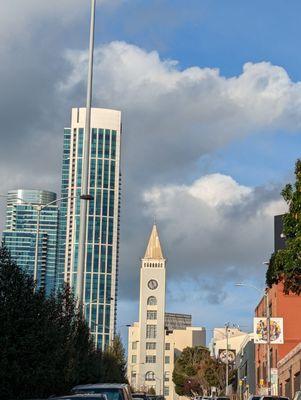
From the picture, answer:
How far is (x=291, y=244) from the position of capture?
28.2m

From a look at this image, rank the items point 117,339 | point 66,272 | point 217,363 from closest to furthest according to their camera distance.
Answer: point 66,272
point 117,339
point 217,363

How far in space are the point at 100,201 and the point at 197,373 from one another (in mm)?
39348

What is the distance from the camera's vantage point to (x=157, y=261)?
650ft

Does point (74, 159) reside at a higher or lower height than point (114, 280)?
higher

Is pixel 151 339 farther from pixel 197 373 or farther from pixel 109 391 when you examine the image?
pixel 109 391

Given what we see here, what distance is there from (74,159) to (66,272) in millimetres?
81694

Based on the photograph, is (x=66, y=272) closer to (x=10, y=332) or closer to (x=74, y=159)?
(x=10, y=332)

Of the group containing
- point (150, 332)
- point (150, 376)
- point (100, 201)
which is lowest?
point (150, 376)

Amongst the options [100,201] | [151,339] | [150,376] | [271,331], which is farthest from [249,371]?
[150,376]

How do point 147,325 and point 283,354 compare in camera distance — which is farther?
point 147,325

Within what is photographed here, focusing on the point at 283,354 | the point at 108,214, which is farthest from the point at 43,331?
the point at 108,214

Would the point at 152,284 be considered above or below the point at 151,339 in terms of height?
above

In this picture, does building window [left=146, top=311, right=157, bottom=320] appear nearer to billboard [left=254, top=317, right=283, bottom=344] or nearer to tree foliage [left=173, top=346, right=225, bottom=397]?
tree foliage [left=173, top=346, right=225, bottom=397]

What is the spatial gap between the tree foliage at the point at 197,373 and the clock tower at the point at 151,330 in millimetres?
30477
